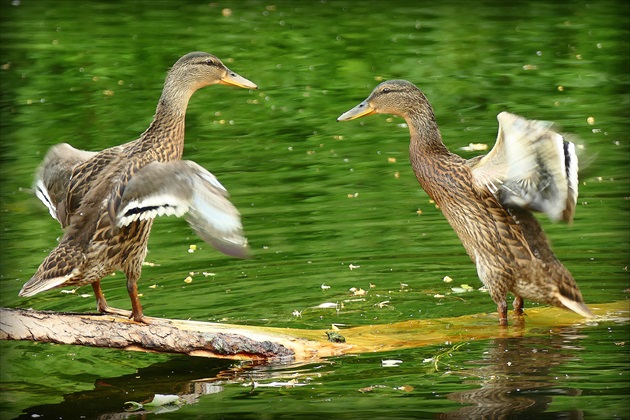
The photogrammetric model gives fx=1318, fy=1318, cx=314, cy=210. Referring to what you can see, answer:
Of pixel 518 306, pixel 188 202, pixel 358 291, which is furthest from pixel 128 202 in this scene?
pixel 518 306

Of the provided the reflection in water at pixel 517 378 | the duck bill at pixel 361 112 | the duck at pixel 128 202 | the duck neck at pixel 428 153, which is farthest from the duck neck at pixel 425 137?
the duck at pixel 128 202

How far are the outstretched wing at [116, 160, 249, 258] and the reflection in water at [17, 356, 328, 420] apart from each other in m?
0.91

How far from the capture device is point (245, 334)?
8.38 meters

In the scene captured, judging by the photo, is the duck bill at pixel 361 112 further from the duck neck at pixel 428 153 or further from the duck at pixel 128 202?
the duck at pixel 128 202

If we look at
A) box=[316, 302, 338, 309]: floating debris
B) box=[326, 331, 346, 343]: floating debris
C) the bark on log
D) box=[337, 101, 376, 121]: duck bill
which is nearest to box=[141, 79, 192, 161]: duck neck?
the bark on log

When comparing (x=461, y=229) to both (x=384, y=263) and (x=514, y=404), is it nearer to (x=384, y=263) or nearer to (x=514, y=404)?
(x=384, y=263)

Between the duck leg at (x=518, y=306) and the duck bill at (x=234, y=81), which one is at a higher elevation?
the duck bill at (x=234, y=81)

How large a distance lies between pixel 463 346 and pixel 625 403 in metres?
1.42

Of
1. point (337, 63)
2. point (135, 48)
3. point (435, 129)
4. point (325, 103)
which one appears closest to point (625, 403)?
point (435, 129)

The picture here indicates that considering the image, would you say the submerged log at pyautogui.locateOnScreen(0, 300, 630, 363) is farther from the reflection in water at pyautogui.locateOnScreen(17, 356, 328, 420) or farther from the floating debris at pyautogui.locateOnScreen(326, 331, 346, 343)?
the reflection in water at pyautogui.locateOnScreen(17, 356, 328, 420)

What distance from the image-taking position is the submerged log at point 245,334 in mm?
8008

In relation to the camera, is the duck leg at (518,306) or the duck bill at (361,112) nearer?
the duck leg at (518,306)

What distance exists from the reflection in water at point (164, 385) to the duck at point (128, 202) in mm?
392

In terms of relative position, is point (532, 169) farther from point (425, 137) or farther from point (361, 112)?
point (361, 112)
